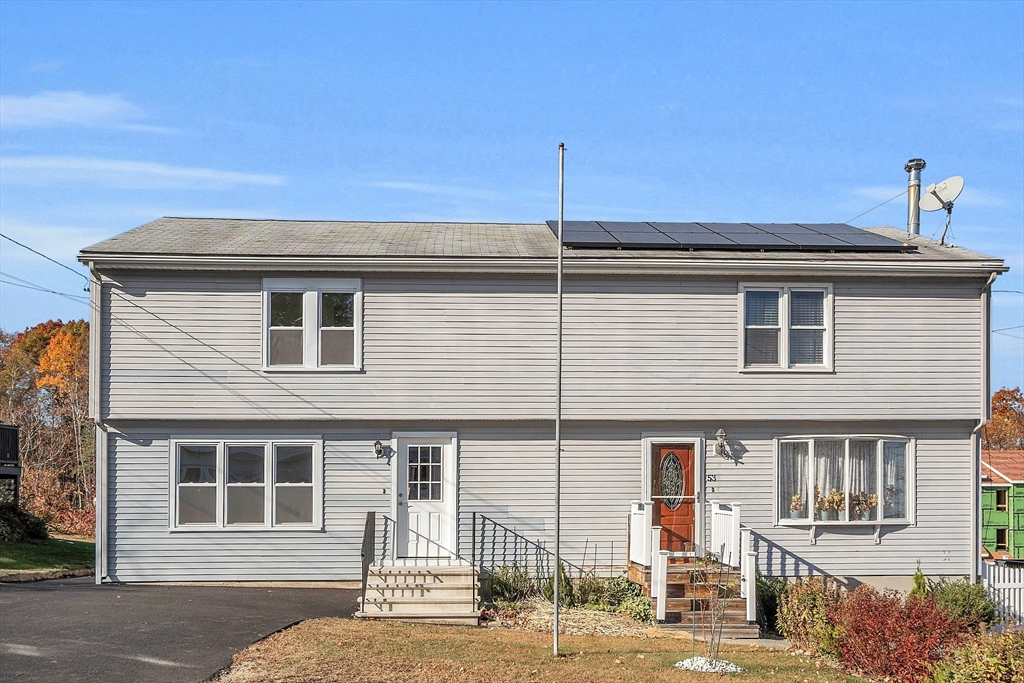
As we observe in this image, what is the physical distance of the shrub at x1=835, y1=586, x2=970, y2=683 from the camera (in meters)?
12.2

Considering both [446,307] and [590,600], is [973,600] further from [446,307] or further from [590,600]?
[446,307]

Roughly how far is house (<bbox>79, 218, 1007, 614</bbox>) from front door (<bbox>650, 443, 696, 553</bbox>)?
Answer: 4cm

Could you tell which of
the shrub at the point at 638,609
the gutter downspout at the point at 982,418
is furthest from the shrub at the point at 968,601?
the shrub at the point at 638,609

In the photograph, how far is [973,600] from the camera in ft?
54.4

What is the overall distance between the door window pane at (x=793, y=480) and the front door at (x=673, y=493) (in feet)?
5.35

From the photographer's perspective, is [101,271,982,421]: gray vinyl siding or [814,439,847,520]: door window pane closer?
[101,271,982,421]: gray vinyl siding

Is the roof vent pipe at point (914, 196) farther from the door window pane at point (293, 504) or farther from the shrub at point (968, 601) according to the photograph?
the door window pane at point (293, 504)

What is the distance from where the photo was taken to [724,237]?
19.5m

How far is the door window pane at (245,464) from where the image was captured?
17.7 meters

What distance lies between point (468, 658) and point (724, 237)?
33.5 ft

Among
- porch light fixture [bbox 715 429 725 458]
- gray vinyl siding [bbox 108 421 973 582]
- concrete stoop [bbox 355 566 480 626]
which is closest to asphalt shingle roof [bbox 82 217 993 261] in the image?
gray vinyl siding [bbox 108 421 973 582]

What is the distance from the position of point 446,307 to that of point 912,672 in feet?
30.9

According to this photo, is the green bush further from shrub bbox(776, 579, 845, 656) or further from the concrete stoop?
shrub bbox(776, 579, 845, 656)

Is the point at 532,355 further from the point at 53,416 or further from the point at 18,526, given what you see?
the point at 53,416
